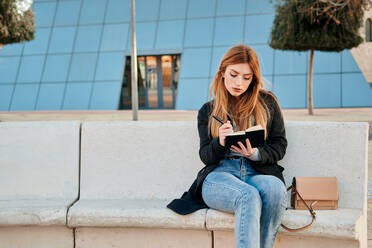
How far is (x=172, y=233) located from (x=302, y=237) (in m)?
0.94

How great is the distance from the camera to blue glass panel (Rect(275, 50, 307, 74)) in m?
19.8

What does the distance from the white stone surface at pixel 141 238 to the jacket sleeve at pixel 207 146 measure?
0.56 meters

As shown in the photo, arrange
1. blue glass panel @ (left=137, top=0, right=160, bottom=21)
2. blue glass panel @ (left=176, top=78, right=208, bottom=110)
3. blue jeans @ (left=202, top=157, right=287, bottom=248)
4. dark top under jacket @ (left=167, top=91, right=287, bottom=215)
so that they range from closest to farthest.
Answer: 1. blue jeans @ (left=202, top=157, right=287, bottom=248)
2. dark top under jacket @ (left=167, top=91, right=287, bottom=215)
3. blue glass panel @ (left=176, top=78, right=208, bottom=110)
4. blue glass panel @ (left=137, top=0, right=160, bottom=21)

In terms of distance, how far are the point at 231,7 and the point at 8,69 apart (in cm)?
1166

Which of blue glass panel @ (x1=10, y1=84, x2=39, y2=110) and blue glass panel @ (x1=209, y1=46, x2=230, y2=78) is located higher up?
blue glass panel @ (x1=209, y1=46, x2=230, y2=78)

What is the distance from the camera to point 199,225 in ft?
9.74

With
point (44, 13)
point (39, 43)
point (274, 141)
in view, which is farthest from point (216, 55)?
point (274, 141)

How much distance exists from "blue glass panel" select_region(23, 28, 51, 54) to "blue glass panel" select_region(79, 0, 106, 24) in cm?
193

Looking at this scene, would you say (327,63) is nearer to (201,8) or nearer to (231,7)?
(231,7)

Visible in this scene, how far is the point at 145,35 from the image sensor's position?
71.8 ft

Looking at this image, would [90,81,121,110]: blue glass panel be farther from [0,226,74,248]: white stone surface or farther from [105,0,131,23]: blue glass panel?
[0,226,74,248]: white stone surface

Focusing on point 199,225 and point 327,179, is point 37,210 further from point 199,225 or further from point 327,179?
point 327,179

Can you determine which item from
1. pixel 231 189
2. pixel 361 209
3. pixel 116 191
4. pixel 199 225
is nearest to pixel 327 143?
pixel 361 209

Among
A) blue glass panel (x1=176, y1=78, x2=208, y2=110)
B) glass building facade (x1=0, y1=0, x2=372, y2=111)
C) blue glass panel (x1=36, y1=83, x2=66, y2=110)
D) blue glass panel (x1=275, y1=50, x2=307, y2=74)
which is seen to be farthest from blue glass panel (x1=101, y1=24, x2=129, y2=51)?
blue glass panel (x1=275, y1=50, x2=307, y2=74)
